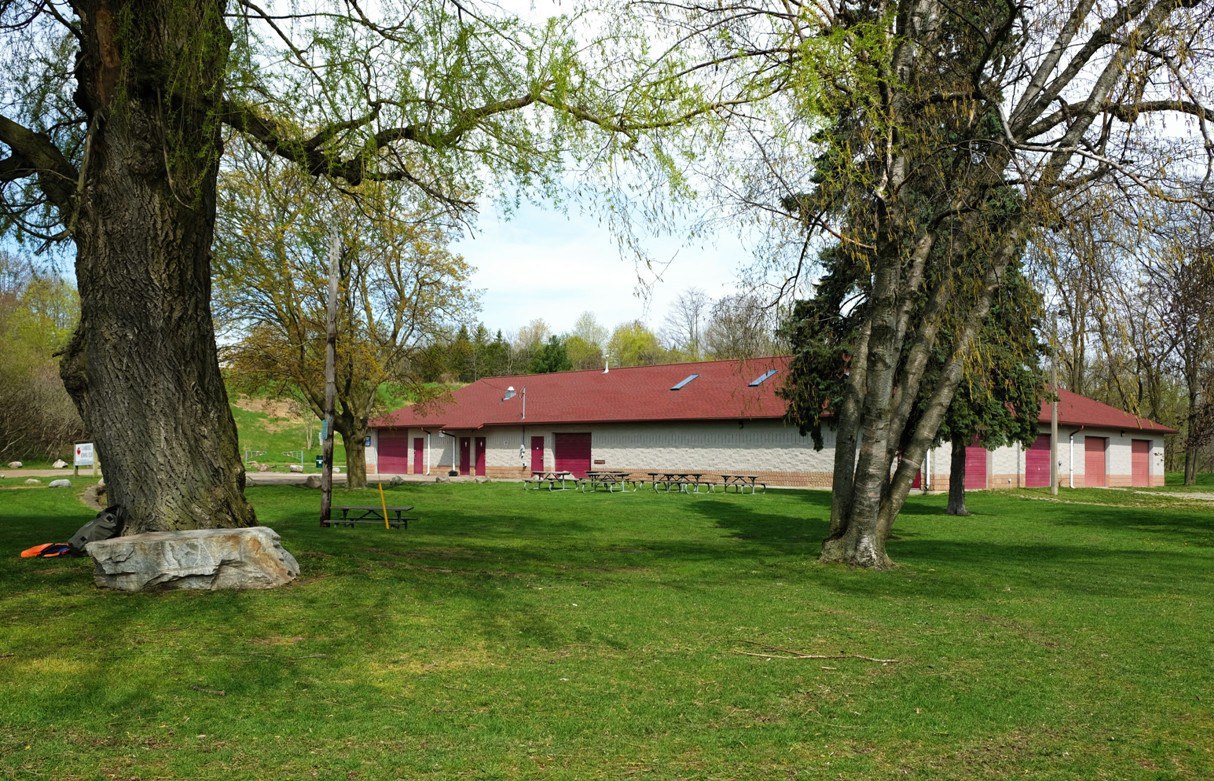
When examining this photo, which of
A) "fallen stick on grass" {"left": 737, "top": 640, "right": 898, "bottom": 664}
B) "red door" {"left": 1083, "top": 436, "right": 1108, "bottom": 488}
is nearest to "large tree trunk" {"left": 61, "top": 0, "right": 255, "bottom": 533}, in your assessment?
"fallen stick on grass" {"left": 737, "top": 640, "right": 898, "bottom": 664}

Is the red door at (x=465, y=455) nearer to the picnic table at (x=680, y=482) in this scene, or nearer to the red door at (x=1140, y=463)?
the picnic table at (x=680, y=482)

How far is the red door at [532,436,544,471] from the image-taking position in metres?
46.9

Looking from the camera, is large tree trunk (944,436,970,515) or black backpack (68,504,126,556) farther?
large tree trunk (944,436,970,515)

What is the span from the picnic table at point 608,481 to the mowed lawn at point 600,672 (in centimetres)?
2421

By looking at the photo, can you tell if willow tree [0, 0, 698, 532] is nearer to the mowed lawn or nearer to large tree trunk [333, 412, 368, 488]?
the mowed lawn

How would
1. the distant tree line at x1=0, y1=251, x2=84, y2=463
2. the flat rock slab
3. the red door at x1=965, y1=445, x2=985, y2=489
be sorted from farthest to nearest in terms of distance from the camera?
1. the distant tree line at x1=0, y1=251, x2=84, y2=463
2. the red door at x1=965, y1=445, x2=985, y2=489
3. the flat rock slab

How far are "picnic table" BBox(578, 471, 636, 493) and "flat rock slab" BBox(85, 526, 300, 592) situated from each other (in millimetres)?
27655

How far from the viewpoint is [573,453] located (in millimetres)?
46062

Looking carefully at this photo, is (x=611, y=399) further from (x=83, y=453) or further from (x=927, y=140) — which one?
(x=927, y=140)

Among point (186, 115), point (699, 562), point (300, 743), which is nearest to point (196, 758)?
point (300, 743)

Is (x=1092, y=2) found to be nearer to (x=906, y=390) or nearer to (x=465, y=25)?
(x=906, y=390)

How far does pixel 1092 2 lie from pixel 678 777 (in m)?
10.5

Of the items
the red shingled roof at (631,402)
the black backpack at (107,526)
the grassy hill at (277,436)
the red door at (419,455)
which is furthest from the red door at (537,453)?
the black backpack at (107,526)

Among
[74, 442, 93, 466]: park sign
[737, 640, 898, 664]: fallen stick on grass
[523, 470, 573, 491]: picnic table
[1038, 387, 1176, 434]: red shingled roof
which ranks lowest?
[523, 470, 573, 491]: picnic table
